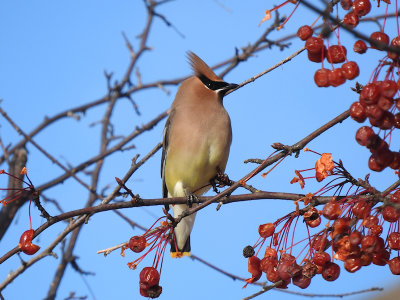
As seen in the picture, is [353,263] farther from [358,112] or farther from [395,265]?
[358,112]

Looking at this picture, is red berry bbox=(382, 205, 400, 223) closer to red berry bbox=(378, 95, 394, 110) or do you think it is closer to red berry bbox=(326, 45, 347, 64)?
red berry bbox=(378, 95, 394, 110)

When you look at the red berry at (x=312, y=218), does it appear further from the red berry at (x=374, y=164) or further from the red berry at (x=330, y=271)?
the red berry at (x=374, y=164)

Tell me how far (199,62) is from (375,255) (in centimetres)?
274

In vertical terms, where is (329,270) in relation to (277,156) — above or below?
below

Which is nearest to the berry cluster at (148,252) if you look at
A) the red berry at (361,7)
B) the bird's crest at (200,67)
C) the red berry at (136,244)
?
the red berry at (136,244)

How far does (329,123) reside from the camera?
2316 mm

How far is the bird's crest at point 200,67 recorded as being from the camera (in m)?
4.54

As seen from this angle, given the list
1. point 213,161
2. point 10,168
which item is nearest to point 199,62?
point 213,161

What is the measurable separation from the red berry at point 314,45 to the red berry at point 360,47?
0.41ft

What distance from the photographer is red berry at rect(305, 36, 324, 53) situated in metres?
2.15

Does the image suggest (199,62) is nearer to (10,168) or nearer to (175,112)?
(175,112)

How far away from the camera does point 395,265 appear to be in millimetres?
2150

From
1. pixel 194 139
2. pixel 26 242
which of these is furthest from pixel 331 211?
pixel 194 139

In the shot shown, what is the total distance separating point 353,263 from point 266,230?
1.13 ft
